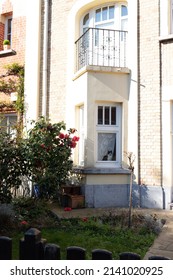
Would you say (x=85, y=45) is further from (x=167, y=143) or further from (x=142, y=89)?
(x=167, y=143)

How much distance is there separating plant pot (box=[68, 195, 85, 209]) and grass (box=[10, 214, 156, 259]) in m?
1.89

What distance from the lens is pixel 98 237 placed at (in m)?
5.05

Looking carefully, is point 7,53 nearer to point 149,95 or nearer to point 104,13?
point 104,13

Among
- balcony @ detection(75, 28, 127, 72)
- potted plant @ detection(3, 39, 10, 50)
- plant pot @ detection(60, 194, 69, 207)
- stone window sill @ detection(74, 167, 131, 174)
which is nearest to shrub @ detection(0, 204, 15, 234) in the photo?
plant pot @ detection(60, 194, 69, 207)

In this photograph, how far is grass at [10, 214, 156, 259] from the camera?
14.8 ft

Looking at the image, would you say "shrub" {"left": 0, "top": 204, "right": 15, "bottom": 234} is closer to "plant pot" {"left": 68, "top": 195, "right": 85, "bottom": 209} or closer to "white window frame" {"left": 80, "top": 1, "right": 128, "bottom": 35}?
"plant pot" {"left": 68, "top": 195, "right": 85, "bottom": 209}

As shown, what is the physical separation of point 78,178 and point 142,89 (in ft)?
10.5

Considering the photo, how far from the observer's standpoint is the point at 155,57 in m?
8.34

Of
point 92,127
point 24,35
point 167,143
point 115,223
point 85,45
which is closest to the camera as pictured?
point 115,223

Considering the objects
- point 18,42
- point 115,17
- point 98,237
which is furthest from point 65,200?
point 18,42

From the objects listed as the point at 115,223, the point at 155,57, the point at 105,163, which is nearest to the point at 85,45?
the point at 155,57

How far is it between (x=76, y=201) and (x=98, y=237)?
3.15 metres

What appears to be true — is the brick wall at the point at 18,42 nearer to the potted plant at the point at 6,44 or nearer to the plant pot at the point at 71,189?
the potted plant at the point at 6,44

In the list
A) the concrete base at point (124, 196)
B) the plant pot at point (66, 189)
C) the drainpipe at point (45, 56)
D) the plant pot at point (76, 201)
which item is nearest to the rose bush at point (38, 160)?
the plant pot at point (76, 201)
